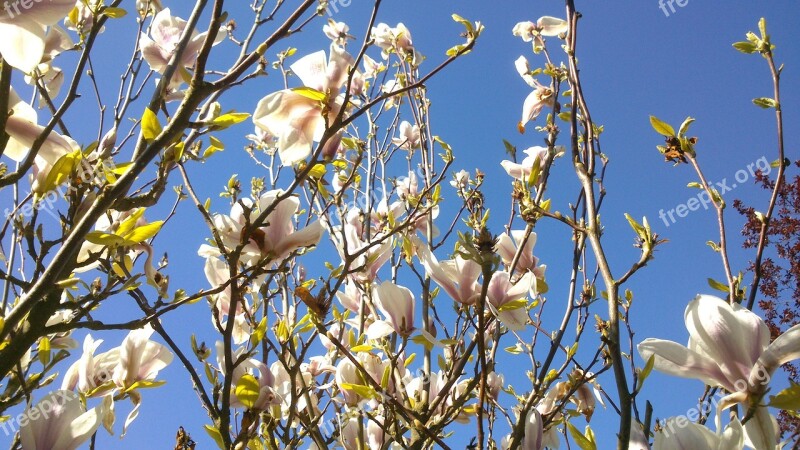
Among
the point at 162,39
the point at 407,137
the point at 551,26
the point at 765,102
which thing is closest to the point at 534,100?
the point at 551,26

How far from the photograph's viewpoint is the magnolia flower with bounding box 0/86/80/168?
3.19 feet

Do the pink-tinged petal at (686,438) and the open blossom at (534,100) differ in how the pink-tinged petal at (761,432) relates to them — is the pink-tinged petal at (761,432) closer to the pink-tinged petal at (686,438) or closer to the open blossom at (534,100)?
the pink-tinged petal at (686,438)

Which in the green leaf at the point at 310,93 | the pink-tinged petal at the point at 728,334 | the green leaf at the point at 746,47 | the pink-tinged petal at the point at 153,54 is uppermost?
the pink-tinged petal at the point at 153,54

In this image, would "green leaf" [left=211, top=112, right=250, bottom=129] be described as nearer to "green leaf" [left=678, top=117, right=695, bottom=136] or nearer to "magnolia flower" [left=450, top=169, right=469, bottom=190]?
"green leaf" [left=678, top=117, right=695, bottom=136]

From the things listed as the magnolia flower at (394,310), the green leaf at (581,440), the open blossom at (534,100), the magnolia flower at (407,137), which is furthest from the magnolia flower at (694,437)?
the magnolia flower at (407,137)

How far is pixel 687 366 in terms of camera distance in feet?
2.83

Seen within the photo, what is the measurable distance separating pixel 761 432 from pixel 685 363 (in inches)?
5.5

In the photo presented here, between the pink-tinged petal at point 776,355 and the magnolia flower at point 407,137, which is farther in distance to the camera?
the magnolia flower at point 407,137

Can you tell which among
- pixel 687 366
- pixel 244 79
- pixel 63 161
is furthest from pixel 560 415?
pixel 63 161

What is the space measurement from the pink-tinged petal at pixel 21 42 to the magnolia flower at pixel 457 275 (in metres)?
0.82

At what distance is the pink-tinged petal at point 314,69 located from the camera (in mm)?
1062

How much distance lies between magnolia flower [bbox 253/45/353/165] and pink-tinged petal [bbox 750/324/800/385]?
0.81 meters

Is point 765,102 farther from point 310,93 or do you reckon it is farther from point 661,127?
point 310,93

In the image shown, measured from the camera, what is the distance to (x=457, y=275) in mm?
1267
